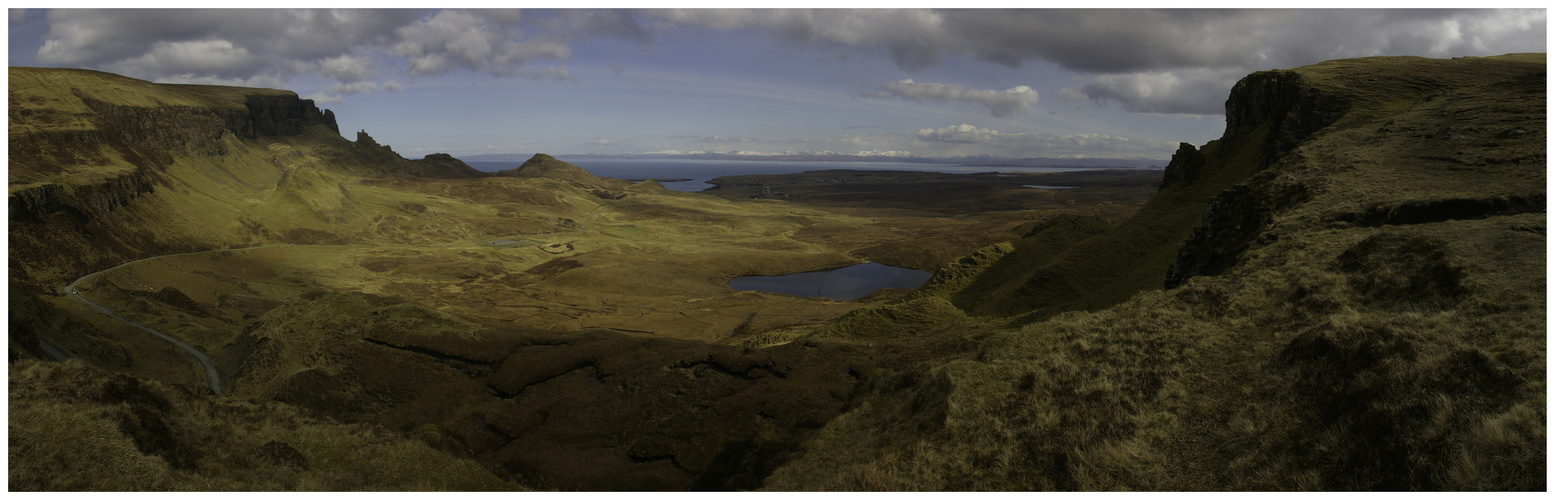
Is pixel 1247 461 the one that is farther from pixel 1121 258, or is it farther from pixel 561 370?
pixel 1121 258

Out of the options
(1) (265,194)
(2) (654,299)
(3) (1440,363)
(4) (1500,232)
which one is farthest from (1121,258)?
(1) (265,194)

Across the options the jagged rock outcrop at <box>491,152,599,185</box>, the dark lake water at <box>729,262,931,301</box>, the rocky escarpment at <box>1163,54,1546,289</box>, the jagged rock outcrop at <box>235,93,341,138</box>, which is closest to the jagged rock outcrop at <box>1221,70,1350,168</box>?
the rocky escarpment at <box>1163,54,1546,289</box>

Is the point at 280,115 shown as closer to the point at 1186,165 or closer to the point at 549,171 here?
the point at 549,171

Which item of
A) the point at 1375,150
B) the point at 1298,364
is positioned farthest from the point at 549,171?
the point at 1298,364

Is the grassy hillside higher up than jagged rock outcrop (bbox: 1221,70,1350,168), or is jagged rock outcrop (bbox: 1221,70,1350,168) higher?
jagged rock outcrop (bbox: 1221,70,1350,168)

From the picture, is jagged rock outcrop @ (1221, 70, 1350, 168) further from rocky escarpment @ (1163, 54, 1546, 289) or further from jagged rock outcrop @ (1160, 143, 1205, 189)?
jagged rock outcrop @ (1160, 143, 1205, 189)

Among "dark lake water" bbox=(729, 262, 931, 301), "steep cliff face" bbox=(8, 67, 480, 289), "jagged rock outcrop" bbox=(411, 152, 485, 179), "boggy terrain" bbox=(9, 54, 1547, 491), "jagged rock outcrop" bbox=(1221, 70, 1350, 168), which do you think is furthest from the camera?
"jagged rock outcrop" bbox=(411, 152, 485, 179)
